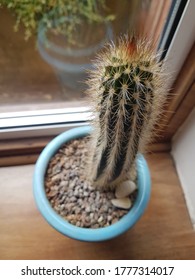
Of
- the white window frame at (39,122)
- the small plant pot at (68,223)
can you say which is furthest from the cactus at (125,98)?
the white window frame at (39,122)

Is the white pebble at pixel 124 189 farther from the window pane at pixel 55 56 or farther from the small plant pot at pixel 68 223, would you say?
the window pane at pixel 55 56

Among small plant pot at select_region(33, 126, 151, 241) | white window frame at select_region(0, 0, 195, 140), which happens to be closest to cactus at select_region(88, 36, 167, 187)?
small plant pot at select_region(33, 126, 151, 241)

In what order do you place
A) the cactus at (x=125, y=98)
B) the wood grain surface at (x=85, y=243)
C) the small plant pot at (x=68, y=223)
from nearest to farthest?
the cactus at (x=125, y=98)
the small plant pot at (x=68, y=223)
the wood grain surface at (x=85, y=243)

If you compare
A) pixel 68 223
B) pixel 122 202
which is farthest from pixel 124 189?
pixel 68 223

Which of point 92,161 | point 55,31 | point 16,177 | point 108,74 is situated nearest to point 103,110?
point 108,74

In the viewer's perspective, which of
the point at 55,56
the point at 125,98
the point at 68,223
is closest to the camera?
the point at 125,98

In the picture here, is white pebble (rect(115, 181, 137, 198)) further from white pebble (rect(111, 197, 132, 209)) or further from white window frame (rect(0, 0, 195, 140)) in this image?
white window frame (rect(0, 0, 195, 140))

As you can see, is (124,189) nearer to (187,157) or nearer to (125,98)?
Answer: (187,157)
